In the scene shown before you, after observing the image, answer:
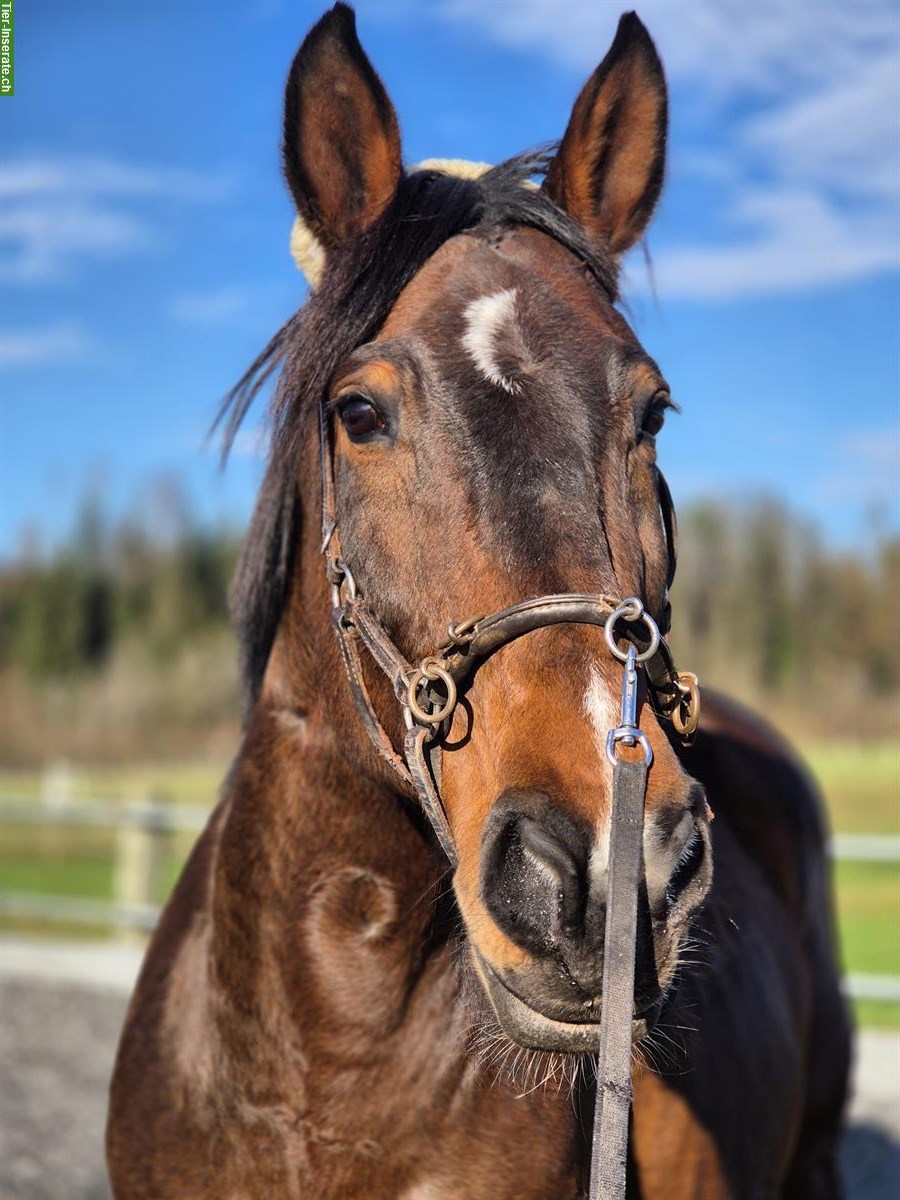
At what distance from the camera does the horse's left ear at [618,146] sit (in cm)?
260

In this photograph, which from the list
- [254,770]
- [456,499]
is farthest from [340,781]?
[456,499]

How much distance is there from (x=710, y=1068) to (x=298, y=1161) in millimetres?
1194

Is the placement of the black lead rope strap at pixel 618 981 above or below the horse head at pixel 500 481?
below

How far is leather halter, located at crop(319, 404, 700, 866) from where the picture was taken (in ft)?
5.84

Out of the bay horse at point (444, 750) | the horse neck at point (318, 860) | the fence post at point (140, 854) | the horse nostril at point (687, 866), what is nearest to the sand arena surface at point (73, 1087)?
the fence post at point (140, 854)

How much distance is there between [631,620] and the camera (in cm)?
176

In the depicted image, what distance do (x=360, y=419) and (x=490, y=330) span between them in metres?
0.30

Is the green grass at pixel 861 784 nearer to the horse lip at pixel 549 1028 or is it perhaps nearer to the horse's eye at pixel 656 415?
the horse's eye at pixel 656 415

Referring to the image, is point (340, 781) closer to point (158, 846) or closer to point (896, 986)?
point (896, 986)

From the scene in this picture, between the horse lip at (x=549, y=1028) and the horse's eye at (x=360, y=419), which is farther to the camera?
the horse's eye at (x=360, y=419)

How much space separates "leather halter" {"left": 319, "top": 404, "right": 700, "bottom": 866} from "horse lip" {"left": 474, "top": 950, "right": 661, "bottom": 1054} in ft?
0.91

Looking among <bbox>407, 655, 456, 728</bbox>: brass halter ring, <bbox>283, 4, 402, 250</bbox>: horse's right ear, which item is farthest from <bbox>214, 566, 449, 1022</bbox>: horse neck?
<bbox>283, 4, 402, 250</bbox>: horse's right ear

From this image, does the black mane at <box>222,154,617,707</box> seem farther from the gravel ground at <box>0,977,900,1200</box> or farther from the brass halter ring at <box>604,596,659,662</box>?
the gravel ground at <box>0,977,900,1200</box>

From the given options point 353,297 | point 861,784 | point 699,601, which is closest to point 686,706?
point 353,297
